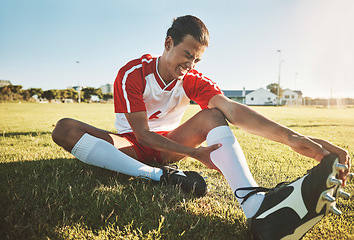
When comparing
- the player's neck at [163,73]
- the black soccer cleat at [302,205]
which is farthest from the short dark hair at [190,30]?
the black soccer cleat at [302,205]

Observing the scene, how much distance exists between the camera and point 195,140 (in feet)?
6.72

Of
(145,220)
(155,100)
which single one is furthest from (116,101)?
(145,220)

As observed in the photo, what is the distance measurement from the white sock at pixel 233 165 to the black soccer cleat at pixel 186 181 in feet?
1.00

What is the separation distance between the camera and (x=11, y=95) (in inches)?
1281

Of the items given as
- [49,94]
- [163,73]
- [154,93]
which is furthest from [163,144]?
[49,94]

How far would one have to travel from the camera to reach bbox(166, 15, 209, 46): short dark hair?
1913 millimetres

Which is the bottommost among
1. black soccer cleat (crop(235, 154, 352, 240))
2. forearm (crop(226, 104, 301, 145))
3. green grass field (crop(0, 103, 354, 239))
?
green grass field (crop(0, 103, 354, 239))

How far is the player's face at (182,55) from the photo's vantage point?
1919mm

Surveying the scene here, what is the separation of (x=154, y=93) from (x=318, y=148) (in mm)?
1467

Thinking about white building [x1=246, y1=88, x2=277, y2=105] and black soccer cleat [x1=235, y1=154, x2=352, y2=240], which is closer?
black soccer cleat [x1=235, y1=154, x2=352, y2=240]

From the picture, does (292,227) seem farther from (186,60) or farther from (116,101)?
(116,101)

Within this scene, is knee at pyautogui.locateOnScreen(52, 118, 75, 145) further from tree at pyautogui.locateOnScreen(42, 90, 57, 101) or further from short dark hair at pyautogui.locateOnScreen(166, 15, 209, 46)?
tree at pyautogui.locateOnScreen(42, 90, 57, 101)

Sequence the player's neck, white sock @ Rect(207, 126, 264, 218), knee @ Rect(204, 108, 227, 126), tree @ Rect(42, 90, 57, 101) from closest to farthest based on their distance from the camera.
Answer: white sock @ Rect(207, 126, 264, 218)
knee @ Rect(204, 108, 227, 126)
the player's neck
tree @ Rect(42, 90, 57, 101)

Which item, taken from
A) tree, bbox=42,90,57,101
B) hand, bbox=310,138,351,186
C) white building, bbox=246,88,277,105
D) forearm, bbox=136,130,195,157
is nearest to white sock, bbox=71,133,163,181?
forearm, bbox=136,130,195,157
